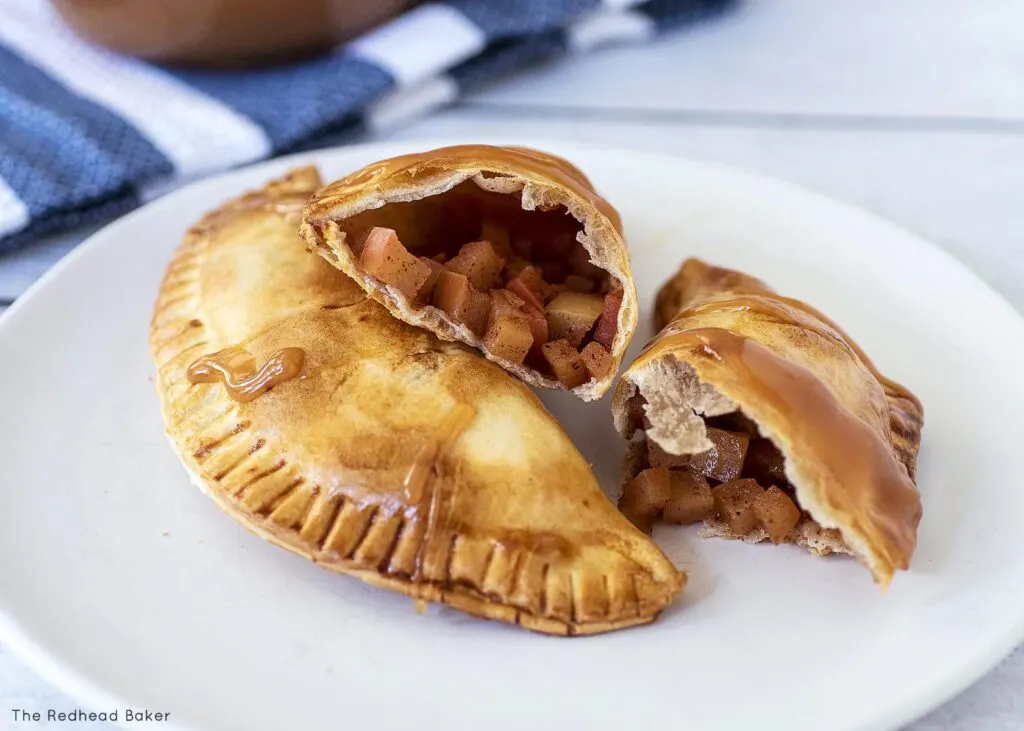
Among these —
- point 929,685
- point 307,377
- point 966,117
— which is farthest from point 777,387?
point 966,117

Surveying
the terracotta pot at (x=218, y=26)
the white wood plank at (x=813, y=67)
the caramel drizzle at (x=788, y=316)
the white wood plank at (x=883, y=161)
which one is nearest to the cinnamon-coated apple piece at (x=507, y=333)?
the caramel drizzle at (x=788, y=316)

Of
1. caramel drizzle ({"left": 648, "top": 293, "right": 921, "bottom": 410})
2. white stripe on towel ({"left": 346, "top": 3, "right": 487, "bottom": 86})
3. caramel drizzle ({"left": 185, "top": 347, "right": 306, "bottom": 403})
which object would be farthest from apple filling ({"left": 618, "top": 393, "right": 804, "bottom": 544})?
white stripe on towel ({"left": 346, "top": 3, "right": 487, "bottom": 86})

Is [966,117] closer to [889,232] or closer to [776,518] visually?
[889,232]

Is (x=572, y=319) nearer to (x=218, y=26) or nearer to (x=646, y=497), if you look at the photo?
(x=646, y=497)

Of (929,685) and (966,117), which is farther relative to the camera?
(966,117)

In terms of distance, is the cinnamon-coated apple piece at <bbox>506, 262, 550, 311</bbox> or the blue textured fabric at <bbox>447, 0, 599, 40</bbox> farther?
the blue textured fabric at <bbox>447, 0, 599, 40</bbox>

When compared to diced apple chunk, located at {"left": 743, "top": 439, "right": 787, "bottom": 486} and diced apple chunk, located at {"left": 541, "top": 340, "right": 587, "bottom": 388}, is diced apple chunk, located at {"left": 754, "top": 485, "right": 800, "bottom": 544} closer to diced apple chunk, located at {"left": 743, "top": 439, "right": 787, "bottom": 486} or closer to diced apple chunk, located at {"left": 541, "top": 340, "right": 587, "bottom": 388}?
diced apple chunk, located at {"left": 743, "top": 439, "right": 787, "bottom": 486}

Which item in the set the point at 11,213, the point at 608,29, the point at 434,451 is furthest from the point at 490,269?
the point at 608,29
